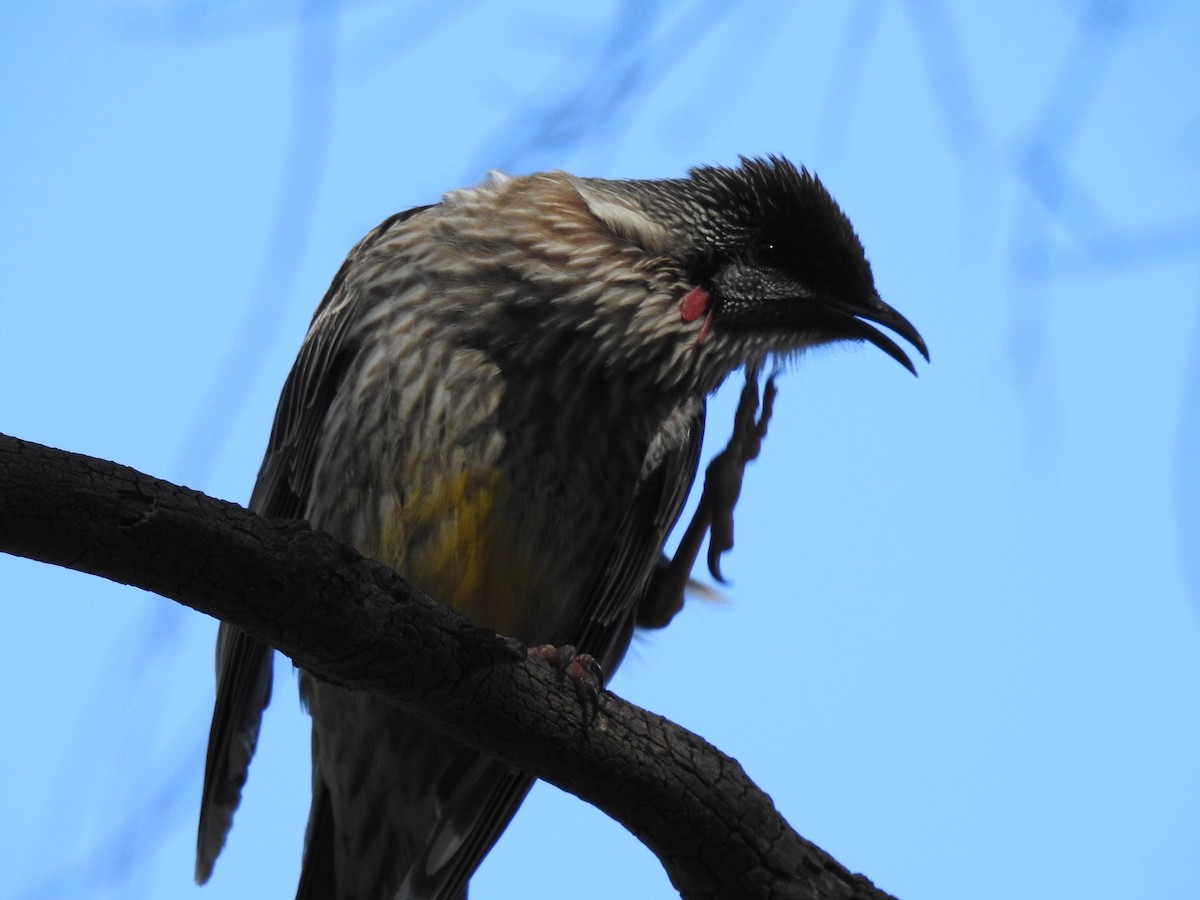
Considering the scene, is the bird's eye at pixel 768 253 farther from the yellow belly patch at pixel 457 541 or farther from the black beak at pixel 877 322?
the yellow belly patch at pixel 457 541

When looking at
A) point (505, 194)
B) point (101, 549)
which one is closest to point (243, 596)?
point (101, 549)

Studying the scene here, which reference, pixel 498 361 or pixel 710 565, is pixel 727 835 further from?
pixel 498 361

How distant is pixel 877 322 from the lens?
→ 14.9ft

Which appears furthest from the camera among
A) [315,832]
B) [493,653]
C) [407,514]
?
[315,832]

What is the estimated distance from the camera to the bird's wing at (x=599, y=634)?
431 centimetres

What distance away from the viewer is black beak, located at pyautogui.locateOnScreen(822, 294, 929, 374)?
14.8ft

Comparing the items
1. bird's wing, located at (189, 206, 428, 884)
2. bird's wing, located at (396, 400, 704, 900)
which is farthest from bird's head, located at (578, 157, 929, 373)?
bird's wing, located at (189, 206, 428, 884)

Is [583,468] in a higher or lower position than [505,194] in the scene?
lower

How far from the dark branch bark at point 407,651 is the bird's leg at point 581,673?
22 millimetres

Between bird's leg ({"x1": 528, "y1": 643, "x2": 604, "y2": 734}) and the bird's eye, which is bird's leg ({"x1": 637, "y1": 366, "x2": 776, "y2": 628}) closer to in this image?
the bird's eye

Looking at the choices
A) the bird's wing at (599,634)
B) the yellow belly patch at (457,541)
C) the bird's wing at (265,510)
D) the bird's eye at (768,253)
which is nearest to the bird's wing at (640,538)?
the bird's wing at (599,634)

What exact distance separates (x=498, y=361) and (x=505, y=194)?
2.37 ft

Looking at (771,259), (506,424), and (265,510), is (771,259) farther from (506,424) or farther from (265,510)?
(265,510)

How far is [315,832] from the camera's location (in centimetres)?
454
